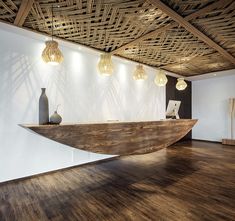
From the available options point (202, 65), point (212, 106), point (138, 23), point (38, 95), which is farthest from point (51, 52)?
point (212, 106)

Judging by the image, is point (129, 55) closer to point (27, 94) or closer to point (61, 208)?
point (27, 94)

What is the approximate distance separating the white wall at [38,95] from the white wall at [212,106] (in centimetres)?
409

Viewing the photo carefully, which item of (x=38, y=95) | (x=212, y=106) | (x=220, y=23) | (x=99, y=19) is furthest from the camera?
(x=212, y=106)

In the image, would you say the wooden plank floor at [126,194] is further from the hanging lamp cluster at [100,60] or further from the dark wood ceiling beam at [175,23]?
the dark wood ceiling beam at [175,23]

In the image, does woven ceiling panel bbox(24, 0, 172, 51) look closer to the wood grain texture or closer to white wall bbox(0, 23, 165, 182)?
white wall bbox(0, 23, 165, 182)

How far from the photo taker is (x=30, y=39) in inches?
122

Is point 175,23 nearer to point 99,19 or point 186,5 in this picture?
point 186,5

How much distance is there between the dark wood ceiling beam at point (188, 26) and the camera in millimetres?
2200

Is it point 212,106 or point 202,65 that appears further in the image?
point 212,106

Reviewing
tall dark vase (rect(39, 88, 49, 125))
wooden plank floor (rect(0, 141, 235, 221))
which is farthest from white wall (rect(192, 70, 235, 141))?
tall dark vase (rect(39, 88, 49, 125))

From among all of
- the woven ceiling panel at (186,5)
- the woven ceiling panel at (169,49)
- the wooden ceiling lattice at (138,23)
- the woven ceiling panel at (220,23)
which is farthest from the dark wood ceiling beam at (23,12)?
the woven ceiling panel at (220,23)

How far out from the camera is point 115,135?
2693 millimetres

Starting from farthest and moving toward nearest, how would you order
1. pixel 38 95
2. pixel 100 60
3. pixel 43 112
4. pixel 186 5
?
pixel 38 95 < pixel 100 60 < pixel 43 112 < pixel 186 5

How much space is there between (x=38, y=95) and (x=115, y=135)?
1.66 metres
